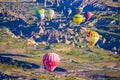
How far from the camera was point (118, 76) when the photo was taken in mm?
170625

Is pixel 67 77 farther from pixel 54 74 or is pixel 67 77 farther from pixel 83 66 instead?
pixel 83 66

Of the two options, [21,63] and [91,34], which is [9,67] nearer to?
[21,63]

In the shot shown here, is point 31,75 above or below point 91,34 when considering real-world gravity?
A: below

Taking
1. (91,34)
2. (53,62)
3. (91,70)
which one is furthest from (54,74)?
(53,62)

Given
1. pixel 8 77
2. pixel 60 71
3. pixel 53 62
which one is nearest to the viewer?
pixel 53 62

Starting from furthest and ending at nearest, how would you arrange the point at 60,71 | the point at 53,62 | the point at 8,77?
the point at 60,71
the point at 8,77
the point at 53,62

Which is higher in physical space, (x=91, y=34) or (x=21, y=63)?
(x=91, y=34)

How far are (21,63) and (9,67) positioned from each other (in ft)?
24.0

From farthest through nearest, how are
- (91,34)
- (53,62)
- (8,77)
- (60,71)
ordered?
(60,71) → (8,77) → (91,34) → (53,62)

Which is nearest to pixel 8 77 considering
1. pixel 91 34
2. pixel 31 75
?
pixel 31 75

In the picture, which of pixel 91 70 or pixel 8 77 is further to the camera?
pixel 91 70

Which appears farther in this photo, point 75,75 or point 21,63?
point 21,63

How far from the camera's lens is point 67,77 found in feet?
547

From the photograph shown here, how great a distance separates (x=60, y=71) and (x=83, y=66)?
16226mm
